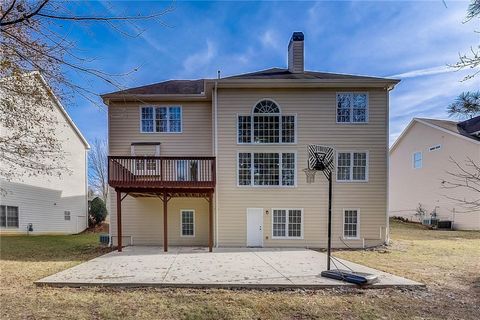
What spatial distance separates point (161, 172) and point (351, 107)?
8494mm

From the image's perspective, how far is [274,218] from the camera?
1227 centimetres

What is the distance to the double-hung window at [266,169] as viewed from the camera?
12336 millimetres

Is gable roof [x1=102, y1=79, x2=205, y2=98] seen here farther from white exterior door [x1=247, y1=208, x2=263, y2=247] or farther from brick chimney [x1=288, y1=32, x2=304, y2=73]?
white exterior door [x1=247, y1=208, x2=263, y2=247]

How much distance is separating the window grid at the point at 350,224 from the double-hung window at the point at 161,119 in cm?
839

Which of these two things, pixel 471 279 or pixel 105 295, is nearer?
pixel 105 295

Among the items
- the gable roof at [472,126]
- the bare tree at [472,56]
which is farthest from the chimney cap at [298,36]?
the gable roof at [472,126]

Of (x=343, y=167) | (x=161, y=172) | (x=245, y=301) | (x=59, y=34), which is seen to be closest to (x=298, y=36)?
(x=343, y=167)

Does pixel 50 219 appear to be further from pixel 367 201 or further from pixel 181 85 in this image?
pixel 367 201

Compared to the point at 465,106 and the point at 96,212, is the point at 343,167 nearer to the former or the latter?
the point at 465,106

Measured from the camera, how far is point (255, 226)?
12.2 m

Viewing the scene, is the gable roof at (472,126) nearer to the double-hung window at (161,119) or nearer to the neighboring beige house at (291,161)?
the neighboring beige house at (291,161)

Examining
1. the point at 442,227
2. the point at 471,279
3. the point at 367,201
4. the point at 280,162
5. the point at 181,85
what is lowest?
the point at 442,227

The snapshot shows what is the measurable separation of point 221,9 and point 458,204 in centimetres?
1877

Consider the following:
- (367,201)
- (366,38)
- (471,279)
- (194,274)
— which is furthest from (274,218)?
(366,38)
